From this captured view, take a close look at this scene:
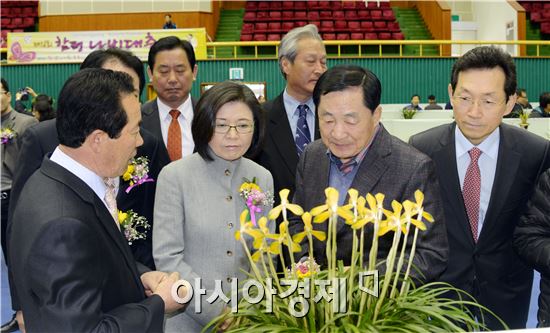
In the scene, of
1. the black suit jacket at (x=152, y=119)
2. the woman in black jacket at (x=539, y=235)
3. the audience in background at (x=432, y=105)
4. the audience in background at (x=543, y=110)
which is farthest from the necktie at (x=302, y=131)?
the audience in background at (x=432, y=105)

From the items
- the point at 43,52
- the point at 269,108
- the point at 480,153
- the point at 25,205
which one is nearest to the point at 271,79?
the point at 43,52

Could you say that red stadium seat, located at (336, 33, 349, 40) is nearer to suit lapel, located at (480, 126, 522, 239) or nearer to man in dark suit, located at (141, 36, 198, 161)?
man in dark suit, located at (141, 36, 198, 161)

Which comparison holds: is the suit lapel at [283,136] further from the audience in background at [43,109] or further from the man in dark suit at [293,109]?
the audience in background at [43,109]

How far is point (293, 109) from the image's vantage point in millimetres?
2715

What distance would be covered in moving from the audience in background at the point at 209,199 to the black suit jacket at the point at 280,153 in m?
0.60

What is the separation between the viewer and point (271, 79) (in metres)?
12.3

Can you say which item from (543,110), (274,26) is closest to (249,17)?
(274,26)

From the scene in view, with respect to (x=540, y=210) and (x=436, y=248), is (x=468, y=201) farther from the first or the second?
(x=436, y=248)

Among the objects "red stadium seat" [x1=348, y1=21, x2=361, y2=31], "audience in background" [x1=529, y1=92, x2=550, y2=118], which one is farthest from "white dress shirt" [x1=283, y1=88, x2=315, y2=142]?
"red stadium seat" [x1=348, y1=21, x2=361, y2=31]

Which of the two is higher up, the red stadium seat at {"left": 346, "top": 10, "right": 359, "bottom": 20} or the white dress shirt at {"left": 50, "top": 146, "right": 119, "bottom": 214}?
the red stadium seat at {"left": 346, "top": 10, "right": 359, "bottom": 20}

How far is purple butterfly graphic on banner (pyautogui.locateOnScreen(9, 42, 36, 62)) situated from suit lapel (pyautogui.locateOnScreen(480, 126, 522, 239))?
38.5 ft

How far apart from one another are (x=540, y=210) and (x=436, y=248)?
362mm

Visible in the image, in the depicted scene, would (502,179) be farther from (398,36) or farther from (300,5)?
(300,5)

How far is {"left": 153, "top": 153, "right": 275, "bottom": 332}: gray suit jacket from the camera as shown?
1.77m
